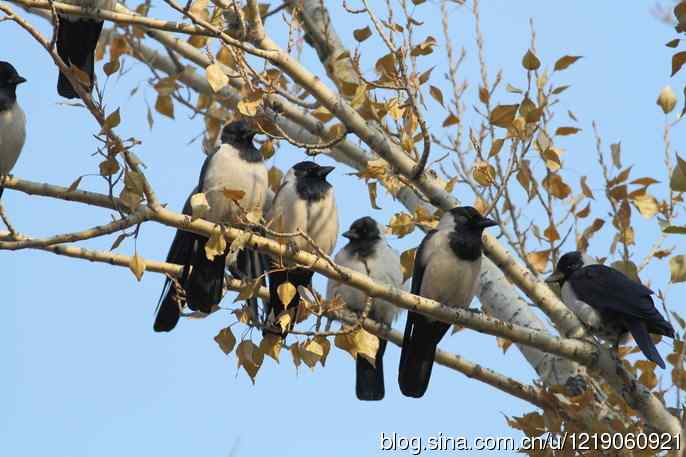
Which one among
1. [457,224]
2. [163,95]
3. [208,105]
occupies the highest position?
[208,105]

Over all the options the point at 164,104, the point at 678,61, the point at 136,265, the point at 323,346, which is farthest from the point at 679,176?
the point at 164,104

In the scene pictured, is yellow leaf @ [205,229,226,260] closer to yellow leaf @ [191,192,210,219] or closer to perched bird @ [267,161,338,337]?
yellow leaf @ [191,192,210,219]

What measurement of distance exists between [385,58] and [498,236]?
1589mm

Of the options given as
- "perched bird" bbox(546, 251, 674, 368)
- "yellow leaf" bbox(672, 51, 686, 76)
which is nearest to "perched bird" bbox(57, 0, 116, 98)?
"perched bird" bbox(546, 251, 674, 368)

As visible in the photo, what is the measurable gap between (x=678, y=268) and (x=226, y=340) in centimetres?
205

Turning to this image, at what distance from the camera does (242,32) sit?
4871mm

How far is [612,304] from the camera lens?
683cm

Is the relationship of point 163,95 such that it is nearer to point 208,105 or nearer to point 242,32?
point 208,105

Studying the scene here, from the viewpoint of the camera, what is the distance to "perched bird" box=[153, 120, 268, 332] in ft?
19.3

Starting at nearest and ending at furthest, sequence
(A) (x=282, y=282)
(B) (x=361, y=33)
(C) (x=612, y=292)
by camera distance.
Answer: (B) (x=361, y=33), (A) (x=282, y=282), (C) (x=612, y=292)

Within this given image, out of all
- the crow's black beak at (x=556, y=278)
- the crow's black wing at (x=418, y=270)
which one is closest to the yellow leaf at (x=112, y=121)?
the crow's black wing at (x=418, y=270)

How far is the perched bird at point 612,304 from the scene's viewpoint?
6539mm

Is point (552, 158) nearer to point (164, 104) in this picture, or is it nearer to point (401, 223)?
point (401, 223)

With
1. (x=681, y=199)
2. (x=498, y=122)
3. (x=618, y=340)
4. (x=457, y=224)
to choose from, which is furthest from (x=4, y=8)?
(x=618, y=340)
